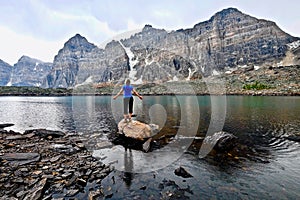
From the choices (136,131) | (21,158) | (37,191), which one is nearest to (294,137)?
(136,131)

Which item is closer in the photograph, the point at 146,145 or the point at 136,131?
the point at 146,145

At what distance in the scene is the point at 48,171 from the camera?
11.8 metres

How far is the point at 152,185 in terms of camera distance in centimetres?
1066

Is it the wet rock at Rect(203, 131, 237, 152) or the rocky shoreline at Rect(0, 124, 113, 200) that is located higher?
the wet rock at Rect(203, 131, 237, 152)

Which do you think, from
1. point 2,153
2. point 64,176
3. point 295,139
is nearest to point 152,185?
point 64,176

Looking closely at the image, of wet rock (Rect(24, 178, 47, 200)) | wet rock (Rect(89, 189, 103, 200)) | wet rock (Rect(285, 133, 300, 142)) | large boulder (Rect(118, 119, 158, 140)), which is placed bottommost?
wet rock (Rect(89, 189, 103, 200))

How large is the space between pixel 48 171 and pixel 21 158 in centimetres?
346

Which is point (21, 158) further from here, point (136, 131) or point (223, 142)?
point (223, 142)

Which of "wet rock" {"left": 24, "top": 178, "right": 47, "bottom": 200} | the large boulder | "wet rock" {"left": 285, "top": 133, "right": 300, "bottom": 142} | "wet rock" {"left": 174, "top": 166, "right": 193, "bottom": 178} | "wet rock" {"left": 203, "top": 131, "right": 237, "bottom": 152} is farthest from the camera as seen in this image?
"wet rock" {"left": 285, "top": 133, "right": 300, "bottom": 142}

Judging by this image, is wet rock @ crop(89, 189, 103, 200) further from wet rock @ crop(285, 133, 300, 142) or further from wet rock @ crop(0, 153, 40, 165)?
wet rock @ crop(285, 133, 300, 142)

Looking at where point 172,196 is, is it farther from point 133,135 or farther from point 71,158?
point 133,135

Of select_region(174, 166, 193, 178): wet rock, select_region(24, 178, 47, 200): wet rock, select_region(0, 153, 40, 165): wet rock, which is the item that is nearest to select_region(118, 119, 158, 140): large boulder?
select_region(174, 166, 193, 178): wet rock

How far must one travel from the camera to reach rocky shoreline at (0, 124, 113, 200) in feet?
31.1

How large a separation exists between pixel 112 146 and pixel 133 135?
8.29ft
